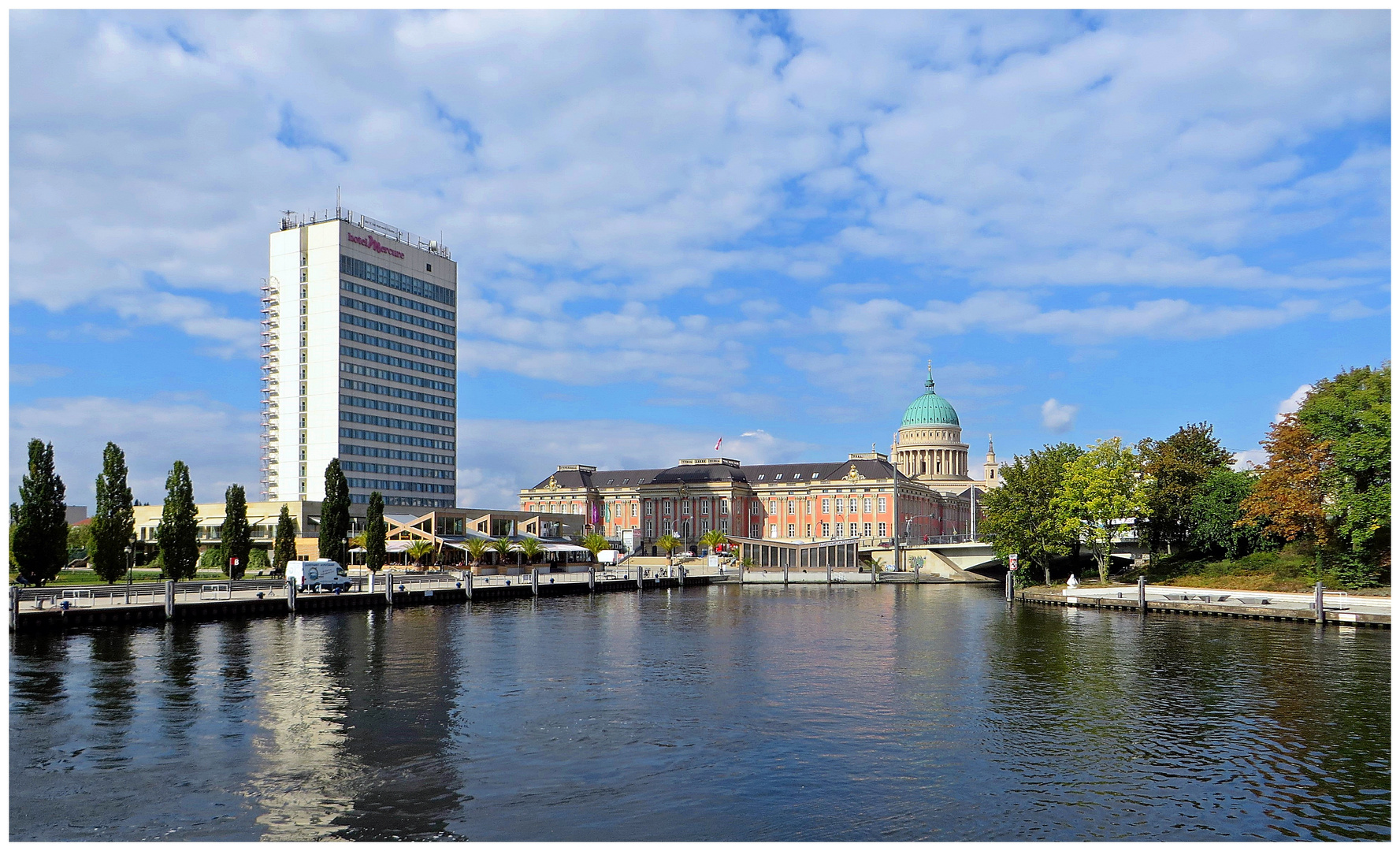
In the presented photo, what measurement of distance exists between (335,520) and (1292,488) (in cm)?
9603

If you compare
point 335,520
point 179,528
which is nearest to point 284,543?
point 335,520

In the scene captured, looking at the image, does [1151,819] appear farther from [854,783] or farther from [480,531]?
[480,531]

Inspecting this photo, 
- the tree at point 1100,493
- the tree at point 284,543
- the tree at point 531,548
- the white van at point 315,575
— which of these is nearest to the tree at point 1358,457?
the tree at point 1100,493

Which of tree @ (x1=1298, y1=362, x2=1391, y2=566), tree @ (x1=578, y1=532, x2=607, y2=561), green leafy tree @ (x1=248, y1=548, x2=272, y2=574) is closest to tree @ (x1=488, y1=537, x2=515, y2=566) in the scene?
tree @ (x1=578, y1=532, x2=607, y2=561)

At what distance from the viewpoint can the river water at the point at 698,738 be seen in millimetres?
26391

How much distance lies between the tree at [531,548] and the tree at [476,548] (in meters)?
5.45

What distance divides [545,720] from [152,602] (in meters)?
48.3

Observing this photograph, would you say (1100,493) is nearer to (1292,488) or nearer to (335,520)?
(1292,488)

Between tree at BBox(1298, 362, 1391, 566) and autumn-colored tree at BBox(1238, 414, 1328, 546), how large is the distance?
37.4 inches

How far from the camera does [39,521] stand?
8212 cm

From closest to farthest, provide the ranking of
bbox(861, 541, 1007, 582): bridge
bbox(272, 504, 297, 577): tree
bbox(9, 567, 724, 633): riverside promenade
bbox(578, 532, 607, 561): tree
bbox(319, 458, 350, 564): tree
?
bbox(9, 567, 724, 633): riverside promenade
bbox(319, 458, 350, 564): tree
bbox(272, 504, 297, 577): tree
bbox(861, 541, 1007, 582): bridge
bbox(578, 532, 607, 561): tree

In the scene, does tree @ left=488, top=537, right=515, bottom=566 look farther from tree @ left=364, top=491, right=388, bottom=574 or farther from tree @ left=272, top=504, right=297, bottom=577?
tree @ left=272, top=504, right=297, bottom=577

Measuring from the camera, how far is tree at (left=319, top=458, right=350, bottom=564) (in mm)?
118750

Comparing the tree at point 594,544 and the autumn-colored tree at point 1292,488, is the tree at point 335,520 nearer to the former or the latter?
the tree at point 594,544
